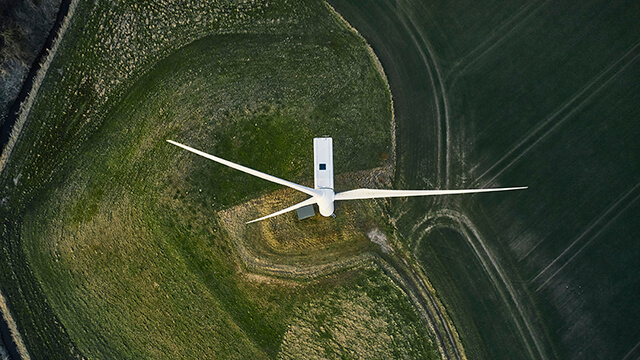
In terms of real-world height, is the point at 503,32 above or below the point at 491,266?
above

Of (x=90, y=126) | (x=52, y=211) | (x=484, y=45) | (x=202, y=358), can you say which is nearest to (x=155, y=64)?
(x=90, y=126)

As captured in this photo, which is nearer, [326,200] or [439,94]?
[326,200]

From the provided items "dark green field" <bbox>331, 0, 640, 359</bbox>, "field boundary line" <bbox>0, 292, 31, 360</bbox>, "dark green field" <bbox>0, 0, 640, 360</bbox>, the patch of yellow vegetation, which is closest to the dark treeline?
"dark green field" <bbox>0, 0, 640, 360</bbox>

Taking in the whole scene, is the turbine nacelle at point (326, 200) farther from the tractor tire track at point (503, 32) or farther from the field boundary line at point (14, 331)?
the field boundary line at point (14, 331)

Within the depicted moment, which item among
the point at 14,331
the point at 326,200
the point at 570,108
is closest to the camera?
the point at 326,200

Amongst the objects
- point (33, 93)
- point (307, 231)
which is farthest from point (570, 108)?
point (33, 93)

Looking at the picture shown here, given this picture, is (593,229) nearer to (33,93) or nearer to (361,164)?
(361,164)

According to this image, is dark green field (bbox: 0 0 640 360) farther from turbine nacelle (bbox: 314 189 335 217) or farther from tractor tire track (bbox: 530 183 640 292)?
turbine nacelle (bbox: 314 189 335 217)


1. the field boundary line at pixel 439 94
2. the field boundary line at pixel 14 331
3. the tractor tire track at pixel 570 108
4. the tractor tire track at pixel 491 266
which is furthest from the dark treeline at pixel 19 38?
the tractor tire track at pixel 570 108
